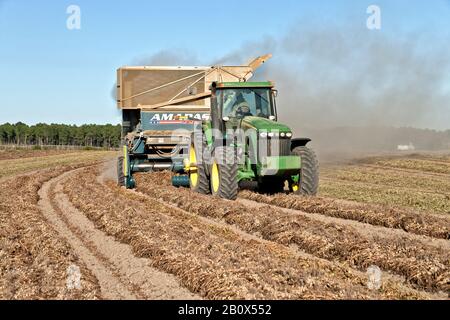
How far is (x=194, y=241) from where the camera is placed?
7535 millimetres

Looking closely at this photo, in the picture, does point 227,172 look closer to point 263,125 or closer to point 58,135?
point 263,125

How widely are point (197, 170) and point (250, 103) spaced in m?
2.40

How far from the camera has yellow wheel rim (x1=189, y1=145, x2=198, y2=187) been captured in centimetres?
1453

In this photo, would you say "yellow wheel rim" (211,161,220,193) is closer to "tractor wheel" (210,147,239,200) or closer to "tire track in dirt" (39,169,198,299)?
"tractor wheel" (210,147,239,200)

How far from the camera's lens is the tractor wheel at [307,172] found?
12.0 meters

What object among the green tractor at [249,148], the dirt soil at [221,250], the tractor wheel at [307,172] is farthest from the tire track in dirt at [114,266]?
the tractor wheel at [307,172]

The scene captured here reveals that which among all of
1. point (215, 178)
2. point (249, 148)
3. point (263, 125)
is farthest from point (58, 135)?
point (263, 125)

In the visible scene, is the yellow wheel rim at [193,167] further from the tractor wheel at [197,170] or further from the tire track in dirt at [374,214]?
the tire track in dirt at [374,214]

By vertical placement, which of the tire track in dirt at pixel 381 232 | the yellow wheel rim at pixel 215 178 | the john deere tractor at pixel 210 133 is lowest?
the tire track in dirt at pixel 381 232

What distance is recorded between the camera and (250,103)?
42.5 ft

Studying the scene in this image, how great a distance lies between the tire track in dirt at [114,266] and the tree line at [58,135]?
102958 millimetres

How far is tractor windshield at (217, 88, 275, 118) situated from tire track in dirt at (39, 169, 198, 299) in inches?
169

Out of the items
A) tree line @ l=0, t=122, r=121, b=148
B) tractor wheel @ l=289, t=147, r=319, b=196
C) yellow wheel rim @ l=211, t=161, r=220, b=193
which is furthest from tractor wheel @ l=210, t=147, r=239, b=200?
tree line @ l=0, t=122, r=121, b=148

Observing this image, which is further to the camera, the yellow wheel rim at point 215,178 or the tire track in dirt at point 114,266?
the yellow wheel rim at point 215,178
